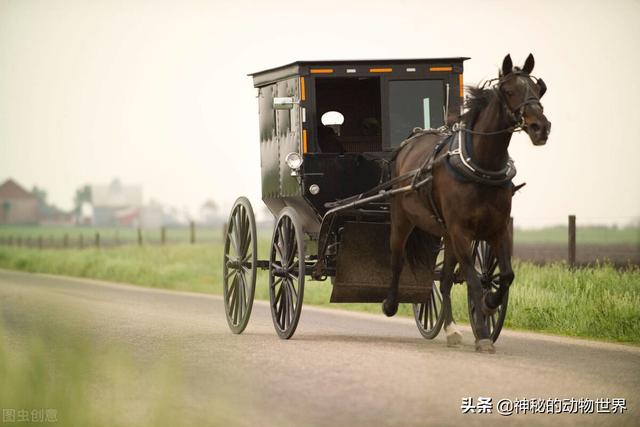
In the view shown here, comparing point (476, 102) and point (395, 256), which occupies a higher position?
point (476, 102)

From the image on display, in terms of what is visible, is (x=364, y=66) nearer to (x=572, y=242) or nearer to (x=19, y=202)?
(x=572, y=242)

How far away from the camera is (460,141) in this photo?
10633mm

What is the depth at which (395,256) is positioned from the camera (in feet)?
40.2

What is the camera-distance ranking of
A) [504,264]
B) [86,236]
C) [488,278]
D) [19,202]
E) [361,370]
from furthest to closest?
1. [19,202]
2. [86,236]
3. [488,278]
4. [504,264]
5. [361,370]

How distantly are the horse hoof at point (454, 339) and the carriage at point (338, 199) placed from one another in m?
0.50

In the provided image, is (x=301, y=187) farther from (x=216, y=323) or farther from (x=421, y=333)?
(x=216, y=323)

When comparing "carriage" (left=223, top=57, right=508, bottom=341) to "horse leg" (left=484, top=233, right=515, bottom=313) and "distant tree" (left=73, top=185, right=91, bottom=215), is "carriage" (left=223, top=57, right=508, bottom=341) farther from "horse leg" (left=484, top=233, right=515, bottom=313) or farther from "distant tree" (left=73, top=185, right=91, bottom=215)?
"distant tree" (left=73, top=185, right=91, bottom=215)

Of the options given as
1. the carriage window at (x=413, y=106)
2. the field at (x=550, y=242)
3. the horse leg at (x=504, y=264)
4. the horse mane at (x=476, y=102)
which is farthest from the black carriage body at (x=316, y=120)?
the field at (x=550, y=242)

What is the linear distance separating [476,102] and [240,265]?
14.2ft

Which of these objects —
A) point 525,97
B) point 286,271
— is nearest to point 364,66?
point 286,271

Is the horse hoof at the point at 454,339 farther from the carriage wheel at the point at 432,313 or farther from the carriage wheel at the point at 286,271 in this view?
the carriage wheel at the point at 286,271

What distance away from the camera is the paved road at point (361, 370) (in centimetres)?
742

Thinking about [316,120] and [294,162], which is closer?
[294,162]

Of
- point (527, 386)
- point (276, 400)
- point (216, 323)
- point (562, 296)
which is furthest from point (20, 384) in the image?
point (562, 296)
